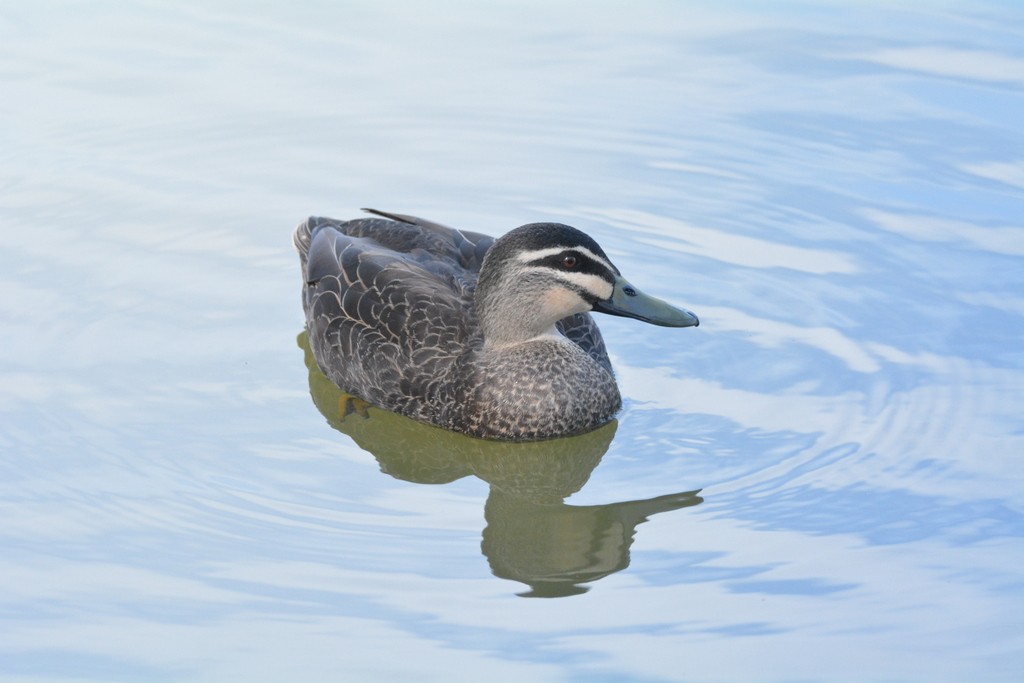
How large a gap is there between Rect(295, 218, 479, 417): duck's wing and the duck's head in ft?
1.37

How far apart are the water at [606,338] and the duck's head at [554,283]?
0.74 meters

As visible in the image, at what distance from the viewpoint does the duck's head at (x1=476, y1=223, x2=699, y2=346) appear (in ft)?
30.1

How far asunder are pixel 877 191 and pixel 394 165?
3930mm

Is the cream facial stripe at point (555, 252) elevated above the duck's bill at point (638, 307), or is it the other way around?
the cream facial stripe at point (555, 252)

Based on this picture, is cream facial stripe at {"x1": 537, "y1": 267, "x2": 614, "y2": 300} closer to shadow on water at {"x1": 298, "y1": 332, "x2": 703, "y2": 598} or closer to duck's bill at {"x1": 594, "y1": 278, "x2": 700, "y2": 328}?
duck's bill at {"x1": 594, "y1": 278, "x2": 700, "y2": 328}

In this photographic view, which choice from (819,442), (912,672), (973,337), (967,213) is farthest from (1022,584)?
(967,213)

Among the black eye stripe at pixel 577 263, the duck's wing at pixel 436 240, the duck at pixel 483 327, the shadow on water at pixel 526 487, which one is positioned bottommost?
the shadow on water at pixel 526 487

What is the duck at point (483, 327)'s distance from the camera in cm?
927

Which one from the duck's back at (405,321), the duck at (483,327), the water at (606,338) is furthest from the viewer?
the duck's back at (405,321)

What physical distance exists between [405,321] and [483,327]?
0.50 m

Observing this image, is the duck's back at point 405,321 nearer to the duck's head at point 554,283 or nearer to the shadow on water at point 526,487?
the shadow on water at point 526,487

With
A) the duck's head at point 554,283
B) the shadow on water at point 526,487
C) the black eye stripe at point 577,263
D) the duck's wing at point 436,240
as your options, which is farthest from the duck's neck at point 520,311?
the duck's wing at point 436,240

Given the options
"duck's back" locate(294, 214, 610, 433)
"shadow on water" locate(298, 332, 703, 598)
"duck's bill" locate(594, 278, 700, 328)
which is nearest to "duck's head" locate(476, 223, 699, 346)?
"duck's bill" locate(594, 278, 700, 328)

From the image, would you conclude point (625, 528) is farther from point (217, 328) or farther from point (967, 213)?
point (967, 213)
